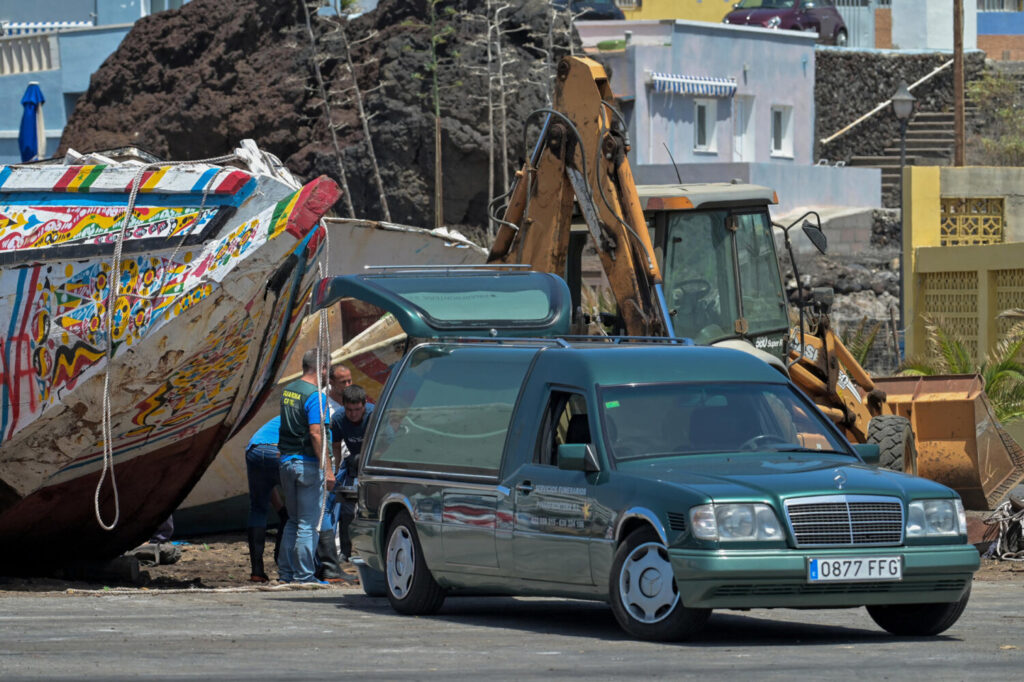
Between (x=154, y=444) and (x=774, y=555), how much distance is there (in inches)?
274

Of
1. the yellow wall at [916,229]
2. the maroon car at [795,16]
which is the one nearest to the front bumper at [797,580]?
the yellow wall at [916,229]

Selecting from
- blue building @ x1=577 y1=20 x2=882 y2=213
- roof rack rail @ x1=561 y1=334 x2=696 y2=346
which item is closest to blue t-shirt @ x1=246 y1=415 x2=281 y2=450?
roof rack rail @ x1=561 y1=334 x2=696 y2=346

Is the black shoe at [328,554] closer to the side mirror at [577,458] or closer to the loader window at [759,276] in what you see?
the loader window at [759,276]

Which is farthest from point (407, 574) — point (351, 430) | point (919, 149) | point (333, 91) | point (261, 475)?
point (919, 149)

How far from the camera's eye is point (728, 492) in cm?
1009

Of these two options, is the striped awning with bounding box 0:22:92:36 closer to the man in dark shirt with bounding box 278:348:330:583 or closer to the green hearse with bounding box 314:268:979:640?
the man in dark shirt with bounding box 278:348:330:583

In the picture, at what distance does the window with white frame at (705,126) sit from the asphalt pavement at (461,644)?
2934 centimetres

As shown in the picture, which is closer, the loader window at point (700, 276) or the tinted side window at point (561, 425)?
the tinted side window at point (561, 425)

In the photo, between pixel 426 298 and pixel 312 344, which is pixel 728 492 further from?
pixel 312 344

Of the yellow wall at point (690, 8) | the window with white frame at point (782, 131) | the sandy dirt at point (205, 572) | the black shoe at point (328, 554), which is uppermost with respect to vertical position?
the yellow wall at point (690, 8)

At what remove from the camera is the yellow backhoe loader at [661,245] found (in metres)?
16.2

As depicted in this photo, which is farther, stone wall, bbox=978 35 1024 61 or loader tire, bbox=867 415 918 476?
stone wall, bbox=978 35 1024 61

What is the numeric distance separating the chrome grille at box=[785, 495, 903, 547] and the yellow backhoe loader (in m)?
5.74

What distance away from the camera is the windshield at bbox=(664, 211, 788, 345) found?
16.7 meters
